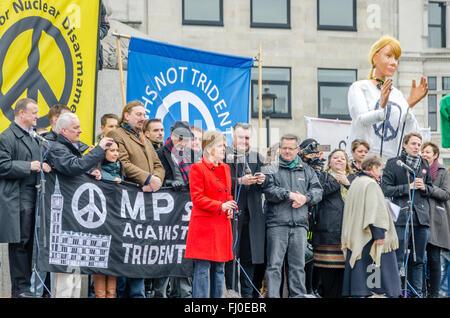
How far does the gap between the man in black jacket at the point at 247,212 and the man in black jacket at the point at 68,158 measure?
171cm

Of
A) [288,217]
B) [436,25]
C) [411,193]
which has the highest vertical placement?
[436,25]

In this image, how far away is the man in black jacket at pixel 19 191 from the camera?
724 cm

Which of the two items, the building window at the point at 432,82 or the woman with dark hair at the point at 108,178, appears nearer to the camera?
the woman with dark hair at the point at 108,178

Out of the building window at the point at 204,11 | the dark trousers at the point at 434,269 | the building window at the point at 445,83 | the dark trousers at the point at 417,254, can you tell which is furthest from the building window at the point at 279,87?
the dark trousers at the point at 417,254

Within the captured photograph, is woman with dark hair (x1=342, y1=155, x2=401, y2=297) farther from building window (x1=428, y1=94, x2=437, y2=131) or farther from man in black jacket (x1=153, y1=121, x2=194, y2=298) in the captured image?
building window (x1=428, y1=94, x2=437, y2=131)

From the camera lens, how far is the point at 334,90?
29.8 metres

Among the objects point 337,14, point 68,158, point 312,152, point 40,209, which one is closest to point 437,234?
point 312,152

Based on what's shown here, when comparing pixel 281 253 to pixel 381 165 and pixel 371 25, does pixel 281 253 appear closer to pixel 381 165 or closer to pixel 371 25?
pixel 381 165

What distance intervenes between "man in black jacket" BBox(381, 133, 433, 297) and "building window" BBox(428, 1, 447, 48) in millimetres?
25294

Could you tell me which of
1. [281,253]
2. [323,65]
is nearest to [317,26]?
[323,65]

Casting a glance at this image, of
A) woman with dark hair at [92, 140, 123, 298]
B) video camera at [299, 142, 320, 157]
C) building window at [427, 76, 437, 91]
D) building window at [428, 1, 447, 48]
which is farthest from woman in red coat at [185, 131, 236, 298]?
building window at [428, 1, 447, 48]

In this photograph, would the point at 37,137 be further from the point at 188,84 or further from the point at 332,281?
the point at 332,281

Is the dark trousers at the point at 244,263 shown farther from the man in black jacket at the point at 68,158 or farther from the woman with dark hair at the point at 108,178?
the man in black jacket at the point at 68,158

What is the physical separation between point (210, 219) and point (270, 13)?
74.8 ft
